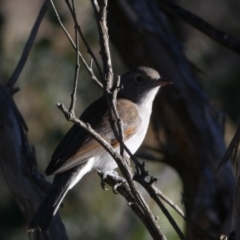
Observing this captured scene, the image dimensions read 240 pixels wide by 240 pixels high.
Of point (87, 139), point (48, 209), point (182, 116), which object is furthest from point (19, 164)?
point (182, 116)

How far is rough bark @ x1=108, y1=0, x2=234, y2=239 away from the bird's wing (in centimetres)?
66

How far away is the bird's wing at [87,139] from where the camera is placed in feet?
15.2

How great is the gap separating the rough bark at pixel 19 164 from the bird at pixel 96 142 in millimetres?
109

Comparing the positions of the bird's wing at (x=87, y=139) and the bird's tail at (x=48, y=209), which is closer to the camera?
the bird's tail at (x=48, y=209)

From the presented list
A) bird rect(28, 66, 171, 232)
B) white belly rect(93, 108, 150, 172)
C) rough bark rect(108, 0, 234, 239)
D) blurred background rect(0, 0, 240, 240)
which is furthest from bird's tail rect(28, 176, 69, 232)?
blurred background rect(0, 0, 240, 240)

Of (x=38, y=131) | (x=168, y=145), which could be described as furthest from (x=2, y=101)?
(x=38, y=131)

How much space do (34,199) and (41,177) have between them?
0.49ft

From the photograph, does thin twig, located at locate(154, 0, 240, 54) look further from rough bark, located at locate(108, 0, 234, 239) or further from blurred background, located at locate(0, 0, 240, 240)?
blurred background, located at locate(0, 0, 240, 240)

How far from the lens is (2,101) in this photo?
4543 mm

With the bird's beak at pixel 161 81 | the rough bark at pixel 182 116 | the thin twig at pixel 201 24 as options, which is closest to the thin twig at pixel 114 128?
the thin twig at pixel 201 24

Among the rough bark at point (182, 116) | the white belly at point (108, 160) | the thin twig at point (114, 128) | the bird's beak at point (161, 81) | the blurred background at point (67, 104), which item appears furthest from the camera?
the blurred background at point (67, 104)

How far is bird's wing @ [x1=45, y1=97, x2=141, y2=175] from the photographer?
4625mm

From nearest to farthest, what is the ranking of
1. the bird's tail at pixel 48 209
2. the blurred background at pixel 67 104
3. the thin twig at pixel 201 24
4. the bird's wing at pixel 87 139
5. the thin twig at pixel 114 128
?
1. the thin twig at pixel 114 128
2. the bird's tail at pixel 48 209
3. the bird's wing at pixel 87 139
4. the thin twig at pixel 201 24
5. the blurred background at pixel 67 104

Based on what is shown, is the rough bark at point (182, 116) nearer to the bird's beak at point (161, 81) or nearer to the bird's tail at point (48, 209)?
the bird's beak at point (161, 81)
